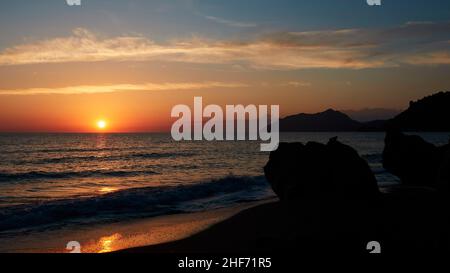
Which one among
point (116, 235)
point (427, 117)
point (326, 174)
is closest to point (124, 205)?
point (116, 235)

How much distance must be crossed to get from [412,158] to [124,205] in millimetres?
17665

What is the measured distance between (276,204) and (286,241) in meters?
8.59

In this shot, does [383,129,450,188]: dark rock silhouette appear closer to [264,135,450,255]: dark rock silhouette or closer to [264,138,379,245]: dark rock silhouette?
[264,135,450,255]: dark rock silhouette

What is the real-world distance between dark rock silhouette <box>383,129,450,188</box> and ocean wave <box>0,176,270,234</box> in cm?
855

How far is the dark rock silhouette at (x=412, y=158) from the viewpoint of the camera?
26.5 metres

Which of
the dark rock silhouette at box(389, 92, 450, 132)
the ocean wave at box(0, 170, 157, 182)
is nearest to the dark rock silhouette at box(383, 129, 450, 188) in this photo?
the ocean wave at box(0, 170, 157, 182)

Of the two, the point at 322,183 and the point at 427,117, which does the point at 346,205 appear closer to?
the point at 322,183

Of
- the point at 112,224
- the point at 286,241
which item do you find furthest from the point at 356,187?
the point at 112,224

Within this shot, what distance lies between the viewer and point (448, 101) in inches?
6762

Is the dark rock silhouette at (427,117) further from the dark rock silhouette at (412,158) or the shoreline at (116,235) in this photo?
the shoreline at (116,235)

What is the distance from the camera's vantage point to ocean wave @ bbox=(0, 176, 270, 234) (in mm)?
18672
